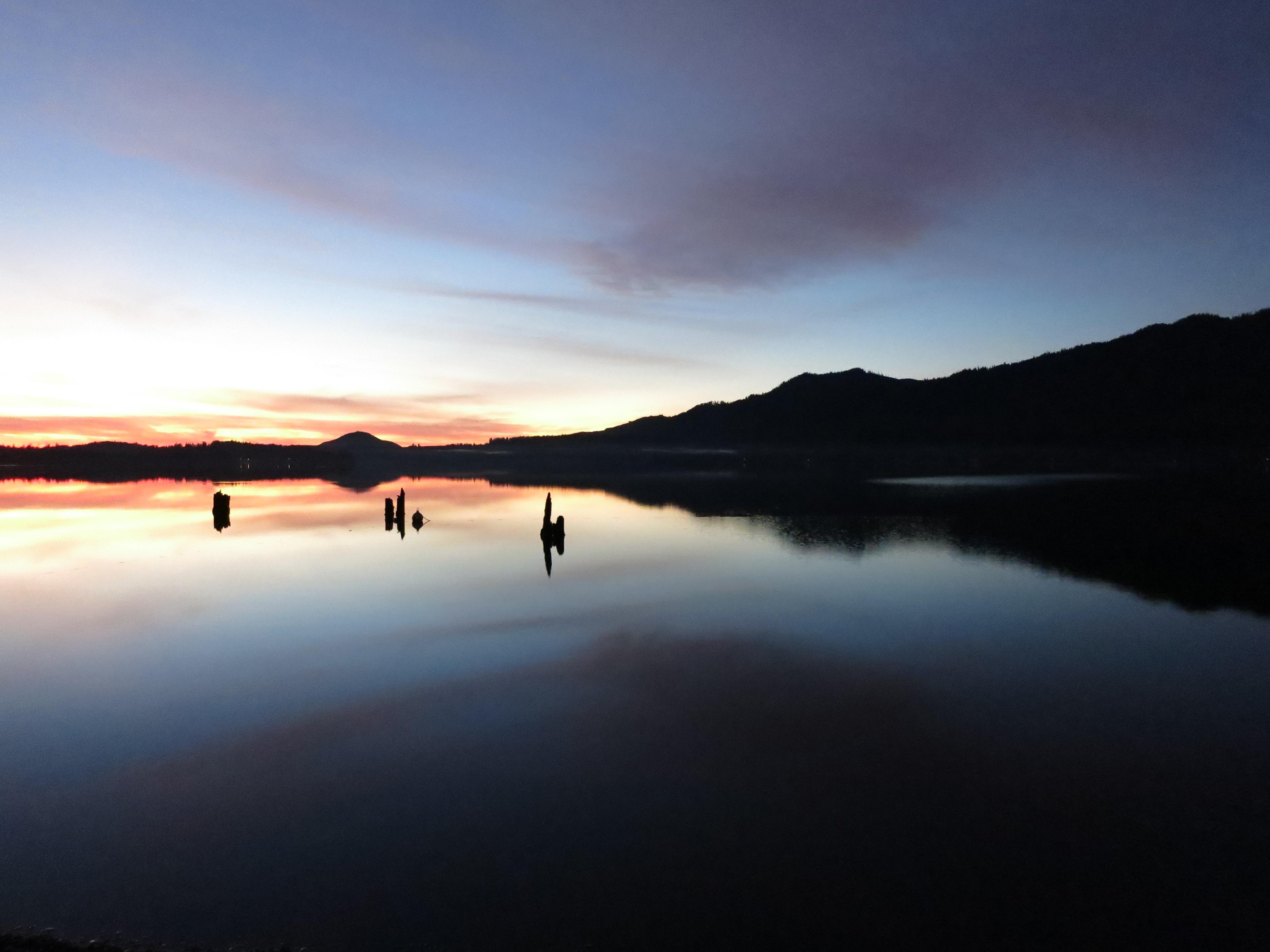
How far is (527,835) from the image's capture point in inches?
285

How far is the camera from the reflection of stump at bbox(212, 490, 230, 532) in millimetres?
41156

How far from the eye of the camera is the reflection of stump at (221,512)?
4116 centimetres

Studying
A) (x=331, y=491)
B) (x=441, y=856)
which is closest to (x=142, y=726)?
(x=441, y=856)

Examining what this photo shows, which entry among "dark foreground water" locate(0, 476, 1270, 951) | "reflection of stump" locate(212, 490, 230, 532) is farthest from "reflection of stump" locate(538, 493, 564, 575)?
"reflection of stump" locate(212, 490, 230, 532)

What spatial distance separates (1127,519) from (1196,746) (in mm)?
36422

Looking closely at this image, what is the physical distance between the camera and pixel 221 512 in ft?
138

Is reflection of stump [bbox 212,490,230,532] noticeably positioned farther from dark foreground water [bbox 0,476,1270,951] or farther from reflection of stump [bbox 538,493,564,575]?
reflection of stump [bbox 538,493,564,575]

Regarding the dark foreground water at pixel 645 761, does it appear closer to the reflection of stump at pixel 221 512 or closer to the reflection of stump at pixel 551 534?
the reflection of stump at pixel 551 534

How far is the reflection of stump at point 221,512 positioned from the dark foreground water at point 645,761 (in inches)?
743

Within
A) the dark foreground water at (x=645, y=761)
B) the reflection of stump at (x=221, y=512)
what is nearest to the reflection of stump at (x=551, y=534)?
the dark foreground water at (x=645, y=761)

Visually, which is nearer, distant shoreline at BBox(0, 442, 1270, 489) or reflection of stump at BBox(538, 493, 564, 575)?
reflection of stump at BBox(538, 493, 564, 575)

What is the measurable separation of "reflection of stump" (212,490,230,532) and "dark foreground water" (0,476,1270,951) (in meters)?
18.9

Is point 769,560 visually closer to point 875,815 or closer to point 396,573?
point 396,573

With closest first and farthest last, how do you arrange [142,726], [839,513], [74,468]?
[142,726], [839,513], [74,468]
